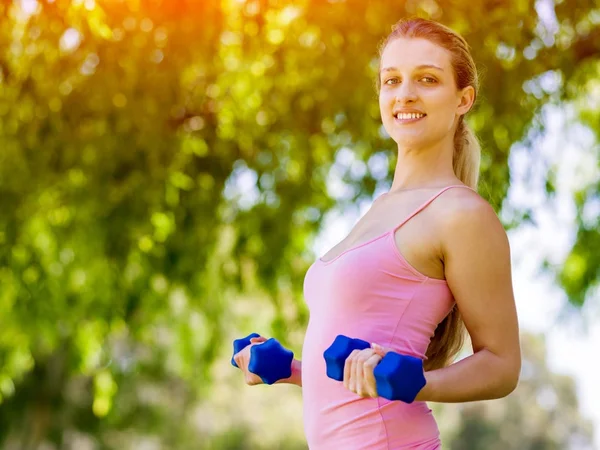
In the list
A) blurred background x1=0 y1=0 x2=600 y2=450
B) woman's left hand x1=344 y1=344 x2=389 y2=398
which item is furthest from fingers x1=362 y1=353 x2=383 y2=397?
blurred background x1=0 y1=0 x2=600 y2=450

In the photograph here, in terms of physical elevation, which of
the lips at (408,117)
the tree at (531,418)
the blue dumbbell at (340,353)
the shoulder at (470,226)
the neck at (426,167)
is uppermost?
the lips at (408,117)

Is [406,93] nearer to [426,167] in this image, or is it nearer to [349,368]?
[426,167]

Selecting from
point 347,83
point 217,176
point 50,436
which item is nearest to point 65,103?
point 217,176

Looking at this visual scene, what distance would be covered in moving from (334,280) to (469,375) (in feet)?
0.92

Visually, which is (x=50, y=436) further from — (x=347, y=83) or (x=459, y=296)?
(x=459, y=296)

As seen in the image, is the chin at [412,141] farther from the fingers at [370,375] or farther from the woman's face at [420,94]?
the fingers at [370,375]

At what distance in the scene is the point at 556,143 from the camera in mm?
5680

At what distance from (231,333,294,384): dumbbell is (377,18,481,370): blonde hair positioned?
268 mm

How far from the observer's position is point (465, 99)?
1.76 meters

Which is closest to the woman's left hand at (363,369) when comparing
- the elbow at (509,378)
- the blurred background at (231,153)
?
the elbow at (509,378)

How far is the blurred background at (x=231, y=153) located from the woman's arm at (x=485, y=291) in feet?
11.2

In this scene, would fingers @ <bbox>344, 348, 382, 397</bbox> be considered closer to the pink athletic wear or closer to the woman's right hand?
the pink athletic wear

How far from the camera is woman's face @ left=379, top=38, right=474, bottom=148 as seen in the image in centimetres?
168

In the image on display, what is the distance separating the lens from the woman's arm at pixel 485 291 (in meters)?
1.52
